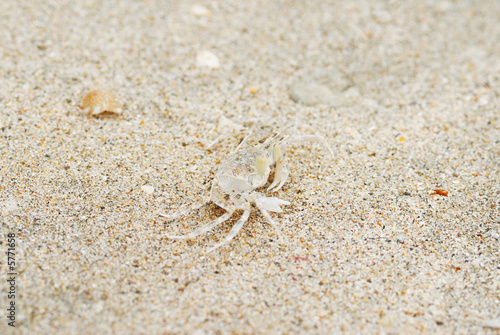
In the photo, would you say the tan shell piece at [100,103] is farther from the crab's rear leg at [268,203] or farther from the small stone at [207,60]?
the crab's rear leg at [268,203]

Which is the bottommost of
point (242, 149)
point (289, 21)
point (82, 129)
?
point (82, 129)

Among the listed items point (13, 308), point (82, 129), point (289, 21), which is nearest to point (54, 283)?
point (13, 308)

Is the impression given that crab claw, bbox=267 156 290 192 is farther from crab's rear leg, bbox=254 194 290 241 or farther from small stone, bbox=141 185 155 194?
small stone, bbox=141 185 155 194

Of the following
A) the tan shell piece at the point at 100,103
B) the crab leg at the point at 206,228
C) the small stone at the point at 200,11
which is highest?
the small stone at the point at 200,11

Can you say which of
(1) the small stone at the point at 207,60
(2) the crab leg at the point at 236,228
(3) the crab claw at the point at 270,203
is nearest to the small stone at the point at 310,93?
(1) the small stone at the point at 207,60

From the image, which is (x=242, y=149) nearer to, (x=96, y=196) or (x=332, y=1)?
(x=96, y=196)

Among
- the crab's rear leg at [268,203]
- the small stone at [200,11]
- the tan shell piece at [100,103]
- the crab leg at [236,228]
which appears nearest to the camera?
the crab leg at [236,228]
